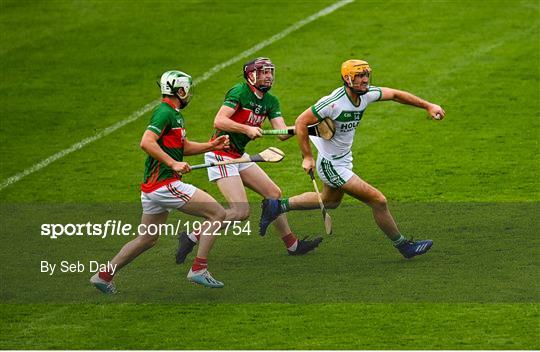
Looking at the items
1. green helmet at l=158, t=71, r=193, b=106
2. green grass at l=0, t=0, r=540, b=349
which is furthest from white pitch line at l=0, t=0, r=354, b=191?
green helmet at l=158, t=71, r=193, b=106

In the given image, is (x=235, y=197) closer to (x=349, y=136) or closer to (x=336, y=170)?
(x=336, y=170)

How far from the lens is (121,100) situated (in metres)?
22.9

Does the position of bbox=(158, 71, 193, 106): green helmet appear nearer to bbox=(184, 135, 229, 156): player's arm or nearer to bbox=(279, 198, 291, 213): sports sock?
bbox=(184, 135, 229, 156): player's arm

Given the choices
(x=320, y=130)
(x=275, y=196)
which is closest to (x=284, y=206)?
A: (x=275, y=196)

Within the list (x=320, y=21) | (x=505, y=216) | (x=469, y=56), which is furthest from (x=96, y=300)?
(x=320, y=21)

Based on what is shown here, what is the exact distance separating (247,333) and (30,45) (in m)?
14.1

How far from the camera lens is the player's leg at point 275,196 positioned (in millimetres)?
15586

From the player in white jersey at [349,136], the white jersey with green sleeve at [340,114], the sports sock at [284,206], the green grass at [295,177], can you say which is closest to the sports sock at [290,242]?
the green grass at [295,177]

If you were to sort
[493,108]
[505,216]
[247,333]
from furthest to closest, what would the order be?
[493,108], [505,216], [247,333]

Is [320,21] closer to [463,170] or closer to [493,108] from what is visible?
[493,108]

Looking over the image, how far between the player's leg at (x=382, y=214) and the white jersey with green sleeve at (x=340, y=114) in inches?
15.1

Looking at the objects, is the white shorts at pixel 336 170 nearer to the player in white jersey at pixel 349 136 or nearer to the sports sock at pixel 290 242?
the player in white jersey at pixel 349 136

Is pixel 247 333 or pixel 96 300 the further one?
pixel 96 300

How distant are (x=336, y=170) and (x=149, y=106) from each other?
7887 millimetres
